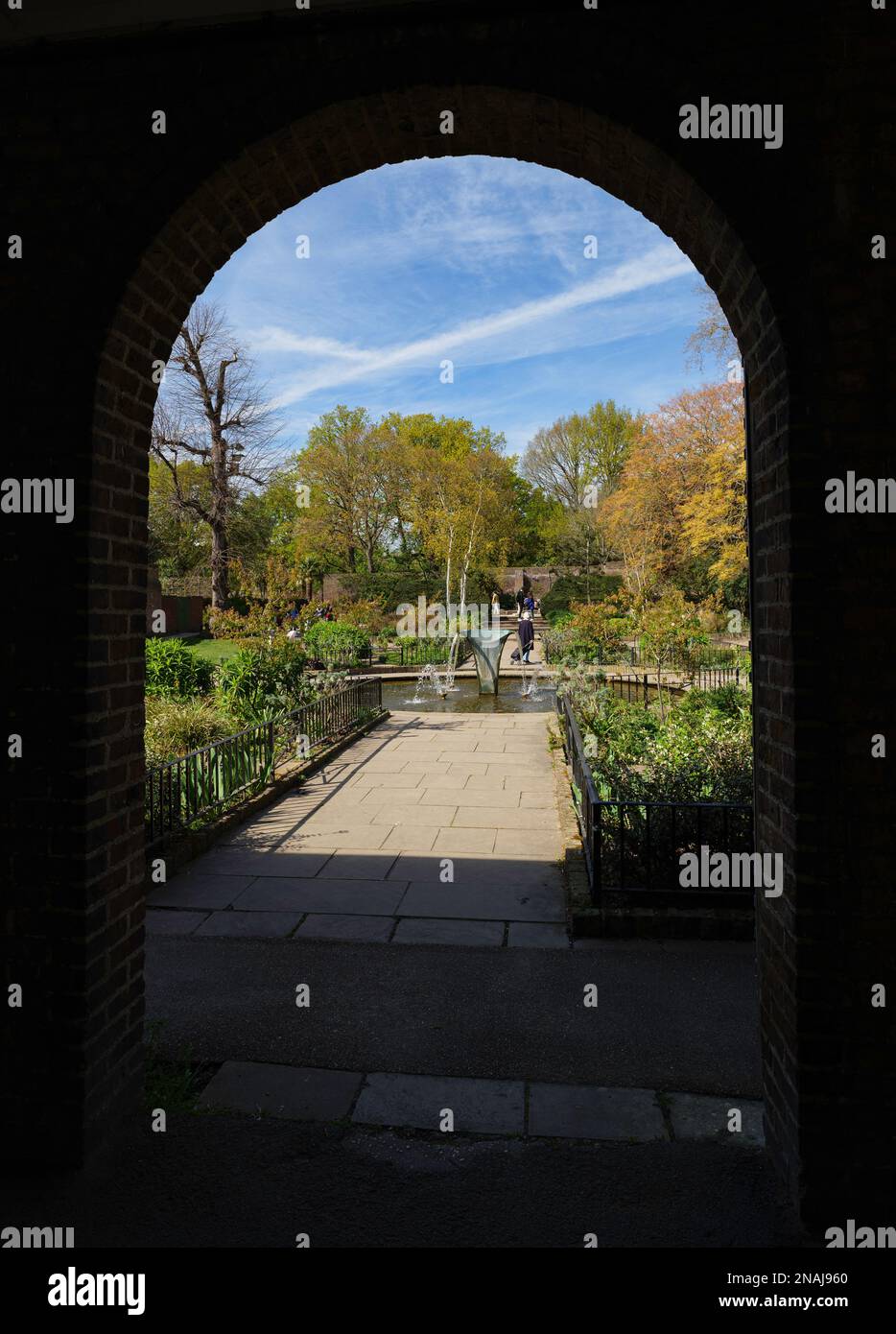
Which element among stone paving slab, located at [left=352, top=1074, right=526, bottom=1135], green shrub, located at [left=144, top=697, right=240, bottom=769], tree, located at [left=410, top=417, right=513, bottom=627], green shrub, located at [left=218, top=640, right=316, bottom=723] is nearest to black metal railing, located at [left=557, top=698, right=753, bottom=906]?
stone paving slab, located at [left=352, top=1074, right=526, bottom=1135]

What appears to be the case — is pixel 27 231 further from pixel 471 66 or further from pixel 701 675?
pixel 701 675

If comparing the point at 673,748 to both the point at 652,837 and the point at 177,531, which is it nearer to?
the point at 652,837

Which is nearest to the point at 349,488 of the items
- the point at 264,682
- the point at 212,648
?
the point at 212,648

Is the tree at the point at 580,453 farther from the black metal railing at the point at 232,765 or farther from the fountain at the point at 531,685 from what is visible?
the black metal railing at the point at 232,765

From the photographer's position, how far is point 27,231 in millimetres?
2885

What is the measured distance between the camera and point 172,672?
40.5 ft

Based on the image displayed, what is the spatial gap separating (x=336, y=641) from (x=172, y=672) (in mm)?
8636

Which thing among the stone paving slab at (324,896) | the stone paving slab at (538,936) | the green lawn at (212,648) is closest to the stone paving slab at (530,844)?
the stone paving slab at (324,896)

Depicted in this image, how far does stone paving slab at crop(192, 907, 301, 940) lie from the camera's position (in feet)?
17.2

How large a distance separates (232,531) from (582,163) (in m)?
34.7

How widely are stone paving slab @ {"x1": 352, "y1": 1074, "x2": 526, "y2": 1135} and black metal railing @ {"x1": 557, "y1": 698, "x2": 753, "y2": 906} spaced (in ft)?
6.56

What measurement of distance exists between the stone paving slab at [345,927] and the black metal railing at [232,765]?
166cm

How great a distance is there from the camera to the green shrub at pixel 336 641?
19.8m

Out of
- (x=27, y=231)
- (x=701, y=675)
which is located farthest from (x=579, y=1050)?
(x=701, y=675)
